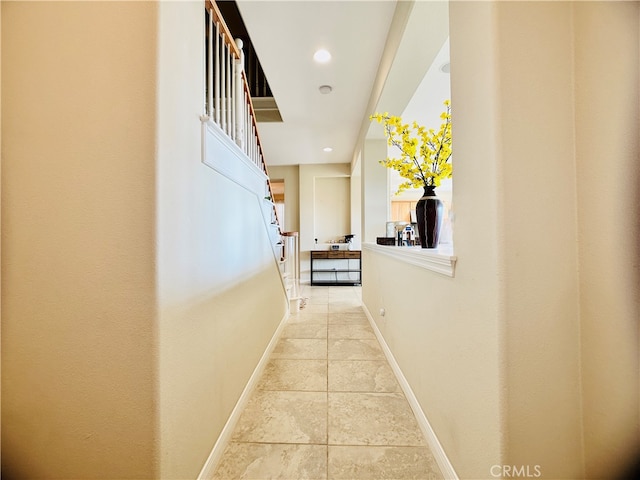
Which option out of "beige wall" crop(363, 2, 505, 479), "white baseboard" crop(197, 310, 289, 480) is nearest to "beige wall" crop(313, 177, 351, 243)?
"white baseboard" crop(197, 310, 289, 480)

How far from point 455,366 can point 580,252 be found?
580 mm

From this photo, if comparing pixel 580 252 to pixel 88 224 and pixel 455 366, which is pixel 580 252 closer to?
pixel 455 366

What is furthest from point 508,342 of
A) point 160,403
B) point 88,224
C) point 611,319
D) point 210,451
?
point 88,224

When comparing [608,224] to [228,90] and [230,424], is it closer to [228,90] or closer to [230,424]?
[230,424]

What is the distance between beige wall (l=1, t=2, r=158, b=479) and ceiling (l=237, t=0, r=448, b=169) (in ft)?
4.64

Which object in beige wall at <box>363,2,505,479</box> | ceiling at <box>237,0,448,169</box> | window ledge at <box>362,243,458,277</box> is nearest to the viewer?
beige wall at <box>363,2,505,479</box>

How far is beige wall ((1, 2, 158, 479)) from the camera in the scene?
798 millimetres

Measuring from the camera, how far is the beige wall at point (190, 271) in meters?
0.83

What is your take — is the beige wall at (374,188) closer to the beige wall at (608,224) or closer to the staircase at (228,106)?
the staircase at (228,106)

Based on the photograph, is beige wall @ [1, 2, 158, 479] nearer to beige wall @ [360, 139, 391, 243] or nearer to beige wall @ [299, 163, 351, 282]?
beige wall @ [360, 139, 391, 243]

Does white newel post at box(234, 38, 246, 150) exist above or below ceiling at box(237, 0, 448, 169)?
below

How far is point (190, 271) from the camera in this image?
3.16ft

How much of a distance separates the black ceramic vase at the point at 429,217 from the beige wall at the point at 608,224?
2.29 ft

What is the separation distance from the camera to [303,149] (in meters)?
4.66
